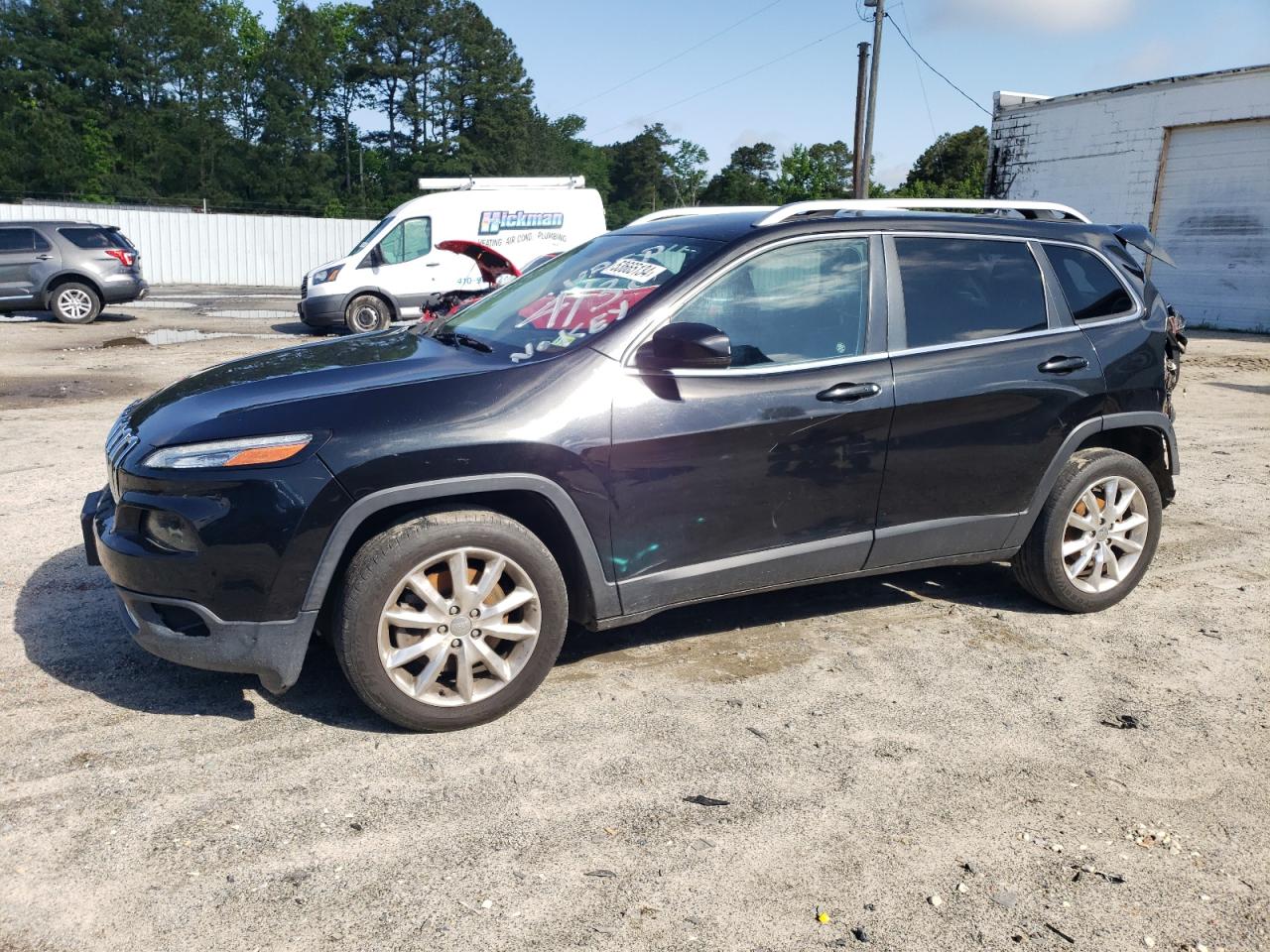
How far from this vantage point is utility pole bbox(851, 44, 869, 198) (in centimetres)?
2752

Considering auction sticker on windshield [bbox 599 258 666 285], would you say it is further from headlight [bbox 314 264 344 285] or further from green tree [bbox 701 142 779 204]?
green tree [bbox 701 142 779 204]

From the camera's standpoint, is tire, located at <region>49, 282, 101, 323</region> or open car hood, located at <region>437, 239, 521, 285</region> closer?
open car hood, located at <region>437, 239, 521, 285</region>

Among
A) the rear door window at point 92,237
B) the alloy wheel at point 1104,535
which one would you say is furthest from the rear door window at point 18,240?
the alloy wheel at point 1104,535

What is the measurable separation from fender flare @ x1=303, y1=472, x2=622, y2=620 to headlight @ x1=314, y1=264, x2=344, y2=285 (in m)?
13.6

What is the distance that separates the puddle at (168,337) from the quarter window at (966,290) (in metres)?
13.5

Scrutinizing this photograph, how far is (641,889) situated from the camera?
2750mm

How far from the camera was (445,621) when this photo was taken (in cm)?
344

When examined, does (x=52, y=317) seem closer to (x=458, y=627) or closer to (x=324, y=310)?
(x=324, y=310)

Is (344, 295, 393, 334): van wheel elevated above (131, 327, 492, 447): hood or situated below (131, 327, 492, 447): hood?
above

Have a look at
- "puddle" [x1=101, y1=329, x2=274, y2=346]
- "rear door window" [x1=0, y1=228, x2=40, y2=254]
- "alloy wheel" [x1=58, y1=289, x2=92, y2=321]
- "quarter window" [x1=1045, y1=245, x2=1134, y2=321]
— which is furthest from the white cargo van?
"quarter window" [x1=1045, y1=245, x2=1134, y2=321]

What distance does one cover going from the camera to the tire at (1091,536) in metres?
4.61

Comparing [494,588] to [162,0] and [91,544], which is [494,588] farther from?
[162,0]

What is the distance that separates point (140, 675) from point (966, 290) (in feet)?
12.0

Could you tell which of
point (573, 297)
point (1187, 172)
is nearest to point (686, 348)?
point (573, 297)
